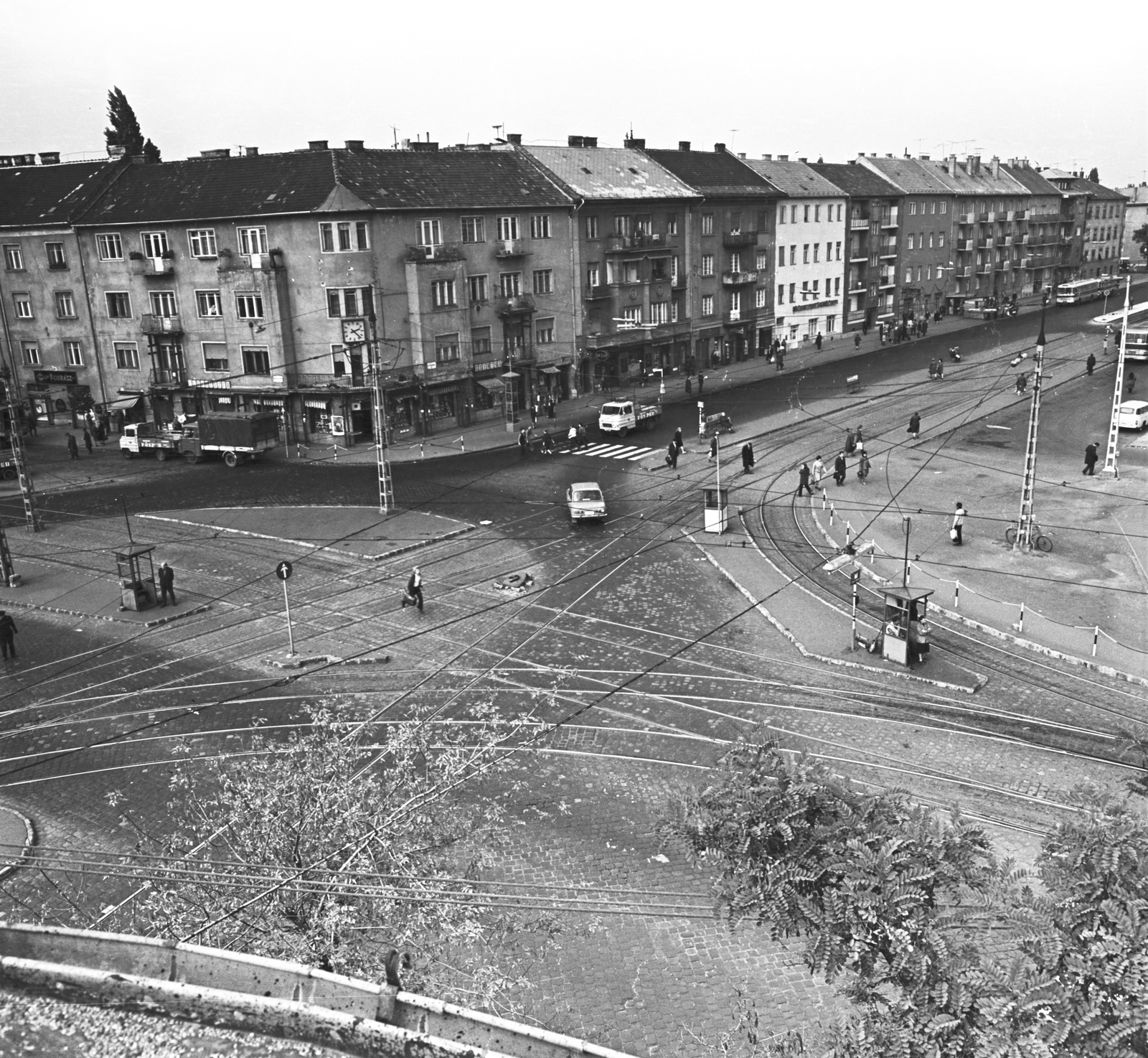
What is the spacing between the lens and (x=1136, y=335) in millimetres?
68438

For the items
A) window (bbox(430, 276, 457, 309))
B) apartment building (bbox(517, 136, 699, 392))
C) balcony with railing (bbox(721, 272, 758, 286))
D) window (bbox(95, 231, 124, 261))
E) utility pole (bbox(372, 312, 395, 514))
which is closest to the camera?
utility pole (bbox(372, 312, 395, 514))

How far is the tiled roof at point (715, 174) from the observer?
71.8 metres

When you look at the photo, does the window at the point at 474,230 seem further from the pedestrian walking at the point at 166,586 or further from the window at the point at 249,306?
the pedestrian walking at the point at 166,586

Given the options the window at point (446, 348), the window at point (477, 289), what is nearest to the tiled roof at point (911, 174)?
the window at point (477, 289)

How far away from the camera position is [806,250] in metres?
82.1

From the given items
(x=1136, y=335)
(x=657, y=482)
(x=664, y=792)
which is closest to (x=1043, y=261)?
(x=1136, y=335)

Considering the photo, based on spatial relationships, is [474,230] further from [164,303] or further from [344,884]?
[344,884]

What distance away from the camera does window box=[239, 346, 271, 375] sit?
53375mm

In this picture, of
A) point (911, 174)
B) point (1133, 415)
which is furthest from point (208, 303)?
point (911, 174)

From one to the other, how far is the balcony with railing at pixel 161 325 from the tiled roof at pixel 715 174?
35.1m

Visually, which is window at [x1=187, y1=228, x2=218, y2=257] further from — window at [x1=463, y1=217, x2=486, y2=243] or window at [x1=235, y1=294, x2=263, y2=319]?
window at [x1=463, y1=217, x2=486, y2=243]

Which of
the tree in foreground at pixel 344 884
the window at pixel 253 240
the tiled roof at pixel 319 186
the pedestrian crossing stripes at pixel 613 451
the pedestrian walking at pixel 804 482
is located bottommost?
the pedestrian crossing stripes at pixel 613 451

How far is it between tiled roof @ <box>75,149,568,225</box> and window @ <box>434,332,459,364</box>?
22.4ft

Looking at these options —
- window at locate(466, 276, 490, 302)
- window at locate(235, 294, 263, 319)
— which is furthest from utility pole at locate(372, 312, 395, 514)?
window at locate(466, 276, 490, 302)
